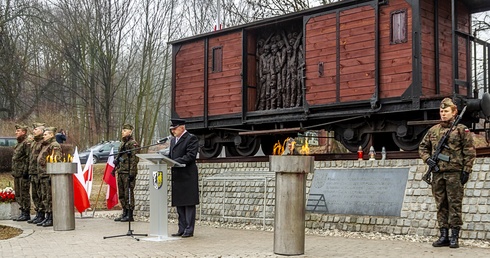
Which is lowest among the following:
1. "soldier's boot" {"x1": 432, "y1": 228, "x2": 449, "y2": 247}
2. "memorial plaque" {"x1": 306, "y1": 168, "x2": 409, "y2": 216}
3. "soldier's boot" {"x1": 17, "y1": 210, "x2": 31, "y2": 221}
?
"soldier's boot" {"x1": 17, "y1": 210, "x2": 31, "y2": 221}

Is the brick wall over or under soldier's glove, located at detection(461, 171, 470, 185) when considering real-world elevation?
under

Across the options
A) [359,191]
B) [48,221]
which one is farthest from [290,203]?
[48,221]

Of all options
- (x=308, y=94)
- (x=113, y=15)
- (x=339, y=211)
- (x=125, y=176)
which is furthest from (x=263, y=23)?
(x=113, y=15)

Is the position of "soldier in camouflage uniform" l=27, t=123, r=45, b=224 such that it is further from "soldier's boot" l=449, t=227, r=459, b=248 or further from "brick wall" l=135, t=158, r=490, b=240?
"soldier's boot" l=449, t=227, r=459, b=248

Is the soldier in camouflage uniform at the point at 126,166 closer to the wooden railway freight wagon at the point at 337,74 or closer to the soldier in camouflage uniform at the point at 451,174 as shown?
the wooden railway freight wagon at the point at 337,74

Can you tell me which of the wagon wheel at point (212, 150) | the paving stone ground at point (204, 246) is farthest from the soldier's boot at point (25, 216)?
the wagon wheel at point (212, 150)

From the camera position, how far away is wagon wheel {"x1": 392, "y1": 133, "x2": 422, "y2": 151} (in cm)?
1220

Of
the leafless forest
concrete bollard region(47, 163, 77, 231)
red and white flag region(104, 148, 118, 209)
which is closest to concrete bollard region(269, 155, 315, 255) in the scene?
concrete bollard region(47, 163, 77, 231)

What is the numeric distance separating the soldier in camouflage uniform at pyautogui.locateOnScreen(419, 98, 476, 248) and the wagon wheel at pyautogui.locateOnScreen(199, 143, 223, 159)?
8.64m

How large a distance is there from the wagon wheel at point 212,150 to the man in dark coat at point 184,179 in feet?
21.1

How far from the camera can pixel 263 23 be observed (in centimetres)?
1457

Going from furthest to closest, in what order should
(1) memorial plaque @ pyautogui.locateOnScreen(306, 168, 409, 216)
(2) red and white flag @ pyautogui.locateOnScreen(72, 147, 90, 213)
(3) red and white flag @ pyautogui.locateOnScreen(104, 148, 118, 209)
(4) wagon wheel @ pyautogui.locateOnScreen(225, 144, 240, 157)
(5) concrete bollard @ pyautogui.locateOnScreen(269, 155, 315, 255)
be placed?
1. (4) wagon wheel @ pyautogui.locateOnScreen(225, 144, 240, 157)
2. (3) red and white flag @ pyautogui.locateOnScreen(104, 148, 118, 209)
3. (2) red and white flag @ pyautogui.locateOnScreen(72, 147, 90, 213)
4. (1) memorial plaque @ pyautogui.locateOnScreen(306, 168, 409, 216)
5. (5) concrete bollard @ pyautogui.locateOnScreen(269, 155, 315, 255)

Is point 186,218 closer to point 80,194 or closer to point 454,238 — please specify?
point 454,238

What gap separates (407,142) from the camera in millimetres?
12398
